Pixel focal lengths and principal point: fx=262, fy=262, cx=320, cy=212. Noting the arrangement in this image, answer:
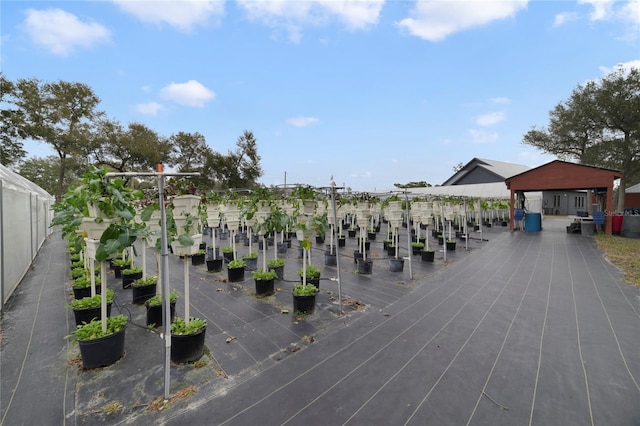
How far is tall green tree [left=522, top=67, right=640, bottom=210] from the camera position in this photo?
1409cm

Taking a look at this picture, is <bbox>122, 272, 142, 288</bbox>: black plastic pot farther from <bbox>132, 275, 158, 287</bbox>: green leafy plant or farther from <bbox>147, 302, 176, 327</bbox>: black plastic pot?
<bbox>147, 302, 176, 327</bbox>: black plastic pot

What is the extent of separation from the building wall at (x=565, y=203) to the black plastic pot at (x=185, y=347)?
33336mm

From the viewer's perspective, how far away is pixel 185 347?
8.80ft

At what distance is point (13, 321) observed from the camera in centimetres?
380

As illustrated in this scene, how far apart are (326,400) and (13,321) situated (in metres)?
4.77

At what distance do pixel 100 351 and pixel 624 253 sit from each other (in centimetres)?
1276

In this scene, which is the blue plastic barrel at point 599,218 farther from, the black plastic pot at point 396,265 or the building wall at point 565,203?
the building wall at point 565,203

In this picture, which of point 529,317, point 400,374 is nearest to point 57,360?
point 400,374

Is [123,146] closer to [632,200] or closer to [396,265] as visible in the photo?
[396,265]

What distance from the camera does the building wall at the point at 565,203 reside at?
26.2m

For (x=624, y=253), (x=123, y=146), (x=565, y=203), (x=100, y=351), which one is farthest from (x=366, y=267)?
(x=565, y=203)

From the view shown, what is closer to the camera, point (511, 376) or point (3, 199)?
point (511, 376)

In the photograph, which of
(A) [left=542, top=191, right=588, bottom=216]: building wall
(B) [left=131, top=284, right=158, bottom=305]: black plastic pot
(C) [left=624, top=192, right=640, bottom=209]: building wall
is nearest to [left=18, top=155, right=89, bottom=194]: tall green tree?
(B) [left=131, top=284, right=158, bottom=305]: black plastic pot

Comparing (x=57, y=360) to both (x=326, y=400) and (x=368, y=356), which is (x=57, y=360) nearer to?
(x=326, y=400)
